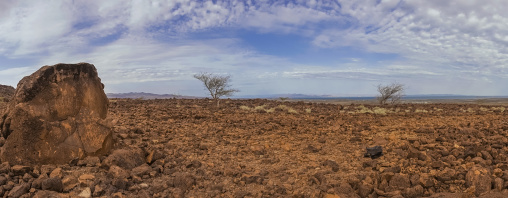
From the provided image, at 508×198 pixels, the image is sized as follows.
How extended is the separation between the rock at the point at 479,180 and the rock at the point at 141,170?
509cm

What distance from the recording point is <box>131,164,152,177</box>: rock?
5.79 meters

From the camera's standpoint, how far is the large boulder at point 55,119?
5.71 metres

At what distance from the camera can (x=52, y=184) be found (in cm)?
489

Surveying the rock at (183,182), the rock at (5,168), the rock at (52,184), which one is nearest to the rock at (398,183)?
the rock at (183,182)

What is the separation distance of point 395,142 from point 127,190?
608cm

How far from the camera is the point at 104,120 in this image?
21.9ft

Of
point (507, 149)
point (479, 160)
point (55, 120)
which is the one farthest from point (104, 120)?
point (507, 149)

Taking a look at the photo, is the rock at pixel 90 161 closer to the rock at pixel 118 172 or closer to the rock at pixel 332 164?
the rock at pixel 118 172

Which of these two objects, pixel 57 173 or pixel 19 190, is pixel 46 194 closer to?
pixel 19 190

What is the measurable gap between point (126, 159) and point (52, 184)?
4.74 ft

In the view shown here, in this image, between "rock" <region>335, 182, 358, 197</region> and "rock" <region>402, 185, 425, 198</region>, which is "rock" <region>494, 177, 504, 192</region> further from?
"rock" <region>335, 182, 358, 197</region>

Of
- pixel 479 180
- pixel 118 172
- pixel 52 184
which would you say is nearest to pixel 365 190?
pixel 479 180

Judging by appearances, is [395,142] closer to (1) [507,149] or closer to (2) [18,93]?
(1) [507,149]

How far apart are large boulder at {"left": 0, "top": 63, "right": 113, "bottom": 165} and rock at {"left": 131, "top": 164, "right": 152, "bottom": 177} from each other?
97 cm
